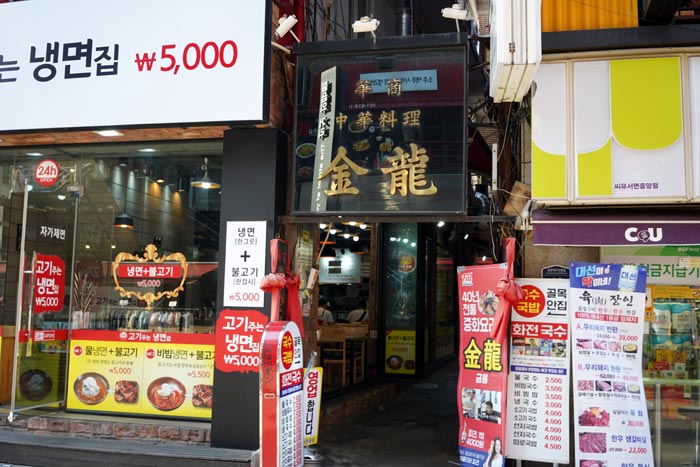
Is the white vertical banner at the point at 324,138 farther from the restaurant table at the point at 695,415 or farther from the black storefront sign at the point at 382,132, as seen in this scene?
the restaurant table at the point at 695,415

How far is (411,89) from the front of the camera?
7.59 m

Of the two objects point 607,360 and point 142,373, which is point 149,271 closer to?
point 142,373

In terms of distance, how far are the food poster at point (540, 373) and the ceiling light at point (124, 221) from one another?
18.3 ft

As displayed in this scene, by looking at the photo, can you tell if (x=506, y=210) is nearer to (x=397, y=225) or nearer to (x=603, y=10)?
(x=603, y=10)

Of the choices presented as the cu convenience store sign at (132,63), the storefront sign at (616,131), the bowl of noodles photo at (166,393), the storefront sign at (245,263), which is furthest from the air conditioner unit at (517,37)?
the bowl of noodles photo at (166,393)

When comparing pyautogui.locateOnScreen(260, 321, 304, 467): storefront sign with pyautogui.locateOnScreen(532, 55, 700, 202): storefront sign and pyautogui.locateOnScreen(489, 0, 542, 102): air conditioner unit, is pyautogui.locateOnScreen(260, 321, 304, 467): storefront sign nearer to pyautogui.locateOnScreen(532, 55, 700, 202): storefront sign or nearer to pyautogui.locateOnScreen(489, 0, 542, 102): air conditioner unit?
pyautogui.locateOnScreen(532, 55, 700, 202): storefront sign

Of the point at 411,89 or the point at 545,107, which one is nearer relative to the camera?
the point at 545,107

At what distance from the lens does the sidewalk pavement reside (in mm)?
8312

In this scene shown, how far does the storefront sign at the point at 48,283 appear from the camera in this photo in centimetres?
904

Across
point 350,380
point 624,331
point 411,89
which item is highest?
point 411,89

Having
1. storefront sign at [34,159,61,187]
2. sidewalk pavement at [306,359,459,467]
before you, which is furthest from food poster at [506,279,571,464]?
storefront sign at [34,159,61,187]

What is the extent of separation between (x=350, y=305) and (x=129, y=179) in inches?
269

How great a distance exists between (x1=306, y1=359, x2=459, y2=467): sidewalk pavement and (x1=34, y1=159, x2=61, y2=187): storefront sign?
567cm

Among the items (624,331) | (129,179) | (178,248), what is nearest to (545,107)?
(624,331)
